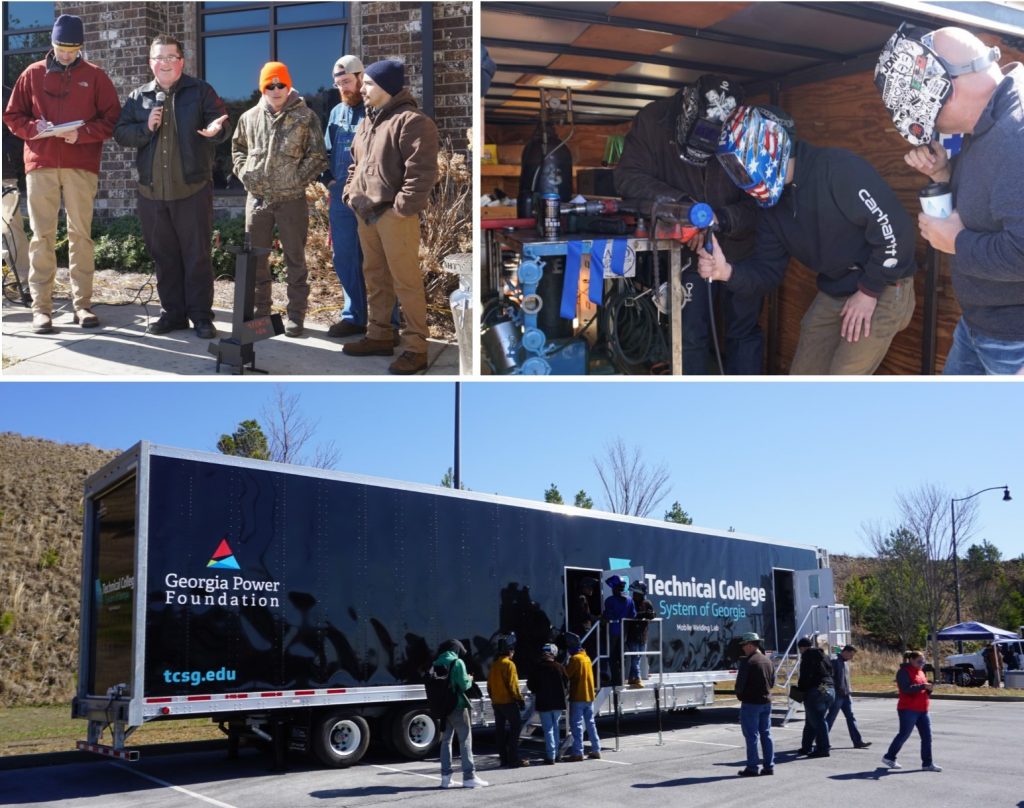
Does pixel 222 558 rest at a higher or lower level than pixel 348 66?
lower

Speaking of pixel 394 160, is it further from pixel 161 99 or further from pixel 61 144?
pixel 61 144

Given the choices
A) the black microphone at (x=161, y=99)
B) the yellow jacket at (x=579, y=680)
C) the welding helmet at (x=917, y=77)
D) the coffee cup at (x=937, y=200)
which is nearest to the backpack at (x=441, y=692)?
the yellow jacket at (x=579, y=680)

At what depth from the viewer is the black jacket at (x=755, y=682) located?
9.63 metres

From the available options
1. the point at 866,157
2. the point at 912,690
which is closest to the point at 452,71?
the point at 866,157

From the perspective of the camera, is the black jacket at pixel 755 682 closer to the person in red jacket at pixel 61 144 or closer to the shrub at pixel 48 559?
the person in red jacket at pixel 61 144

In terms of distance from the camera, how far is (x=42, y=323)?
1032 centimetres

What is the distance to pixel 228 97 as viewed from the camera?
15414 millimetres

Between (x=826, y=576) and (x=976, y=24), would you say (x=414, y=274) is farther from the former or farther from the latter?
(x=826, y=576)

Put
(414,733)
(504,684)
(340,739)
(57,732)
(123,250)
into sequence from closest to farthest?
(340,739)
(504,684)
(414,733)
(57,732)
(123,250)

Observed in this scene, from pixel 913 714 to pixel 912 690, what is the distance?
251mm

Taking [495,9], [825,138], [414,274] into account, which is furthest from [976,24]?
[414,274]

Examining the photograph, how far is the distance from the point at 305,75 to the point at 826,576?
388 inches

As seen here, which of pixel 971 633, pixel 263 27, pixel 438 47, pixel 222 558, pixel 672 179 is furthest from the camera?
pixel 971 633

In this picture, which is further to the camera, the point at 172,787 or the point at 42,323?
the point at 42,323
